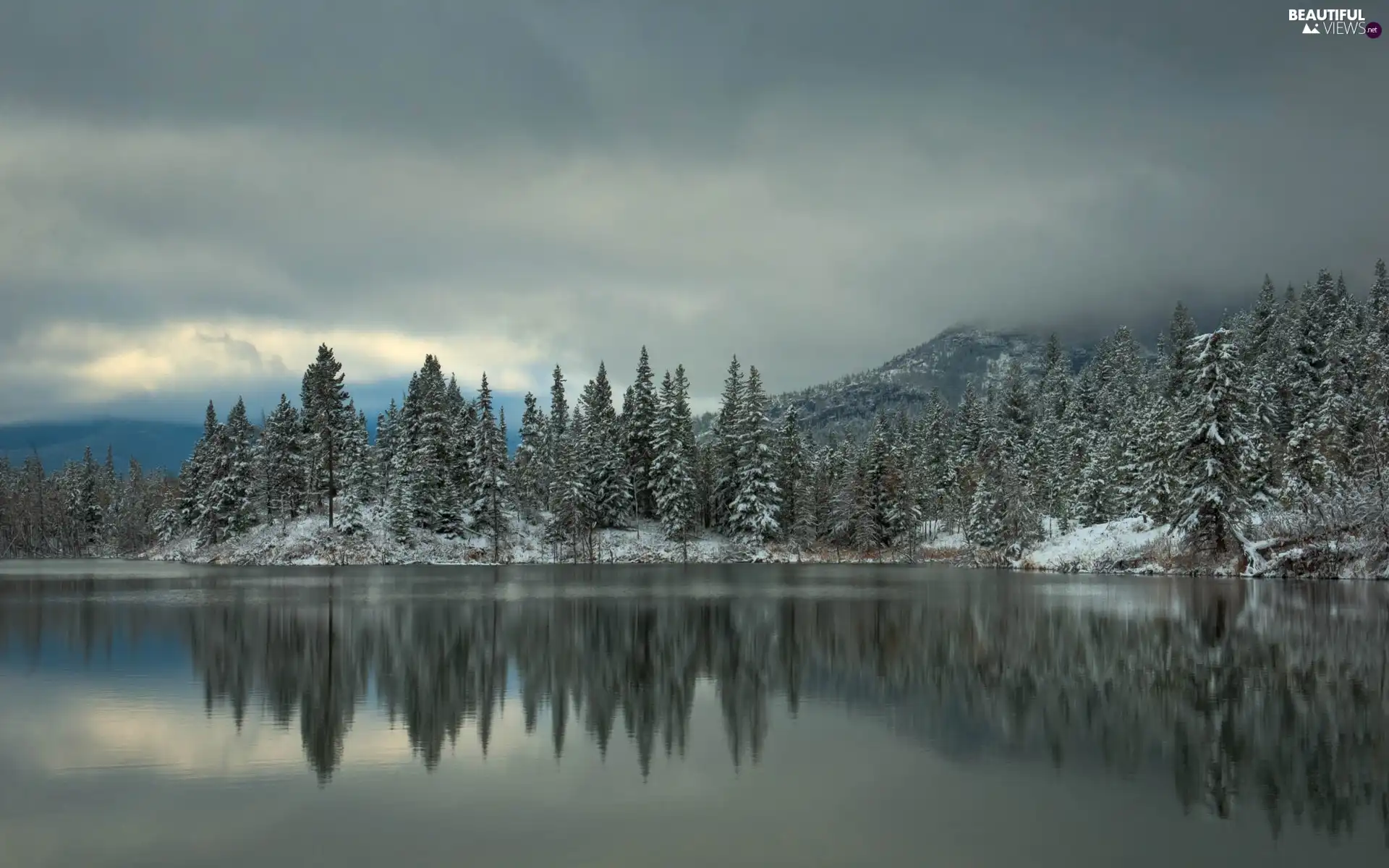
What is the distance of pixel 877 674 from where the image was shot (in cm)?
2642

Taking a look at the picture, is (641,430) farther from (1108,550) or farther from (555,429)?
(1108,550)

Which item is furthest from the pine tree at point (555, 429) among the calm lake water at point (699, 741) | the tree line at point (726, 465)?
the calm lake water at point (699, 741)

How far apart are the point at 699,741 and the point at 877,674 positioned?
922 cm

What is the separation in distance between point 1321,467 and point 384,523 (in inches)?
3300

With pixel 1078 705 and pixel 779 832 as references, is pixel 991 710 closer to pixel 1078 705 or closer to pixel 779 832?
pixel 1078 705

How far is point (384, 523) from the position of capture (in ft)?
317

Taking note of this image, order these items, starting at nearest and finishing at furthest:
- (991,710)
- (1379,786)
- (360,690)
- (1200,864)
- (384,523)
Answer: (1200,864)
(1379,786)
(991,710)
(360,690)
(384,523)

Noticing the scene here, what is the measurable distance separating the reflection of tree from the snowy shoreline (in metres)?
29.5

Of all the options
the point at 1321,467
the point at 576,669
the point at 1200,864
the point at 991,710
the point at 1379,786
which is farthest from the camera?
the point at 1321,467

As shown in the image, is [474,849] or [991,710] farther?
[991,710]

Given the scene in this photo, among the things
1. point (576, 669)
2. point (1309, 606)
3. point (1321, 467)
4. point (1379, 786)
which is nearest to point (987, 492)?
point (1321, 467)

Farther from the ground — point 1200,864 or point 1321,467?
point 1321,467

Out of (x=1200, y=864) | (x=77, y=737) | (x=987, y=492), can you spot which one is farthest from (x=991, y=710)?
(x=987, y=492)

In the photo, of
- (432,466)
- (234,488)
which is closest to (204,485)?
(234,488)
